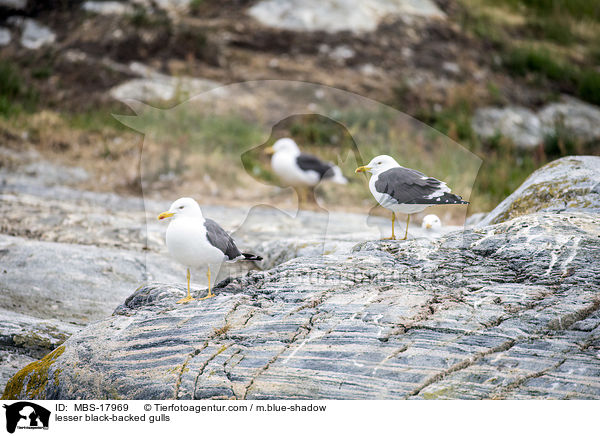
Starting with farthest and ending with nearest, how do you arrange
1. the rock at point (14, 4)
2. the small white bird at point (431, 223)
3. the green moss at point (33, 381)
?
the rock at point (14, 4) → the small white bird at point (431, 223) → the green moss at point (33, 381)

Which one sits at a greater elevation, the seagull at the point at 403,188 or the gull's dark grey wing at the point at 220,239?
Answer: the seagull at the point at 403,188

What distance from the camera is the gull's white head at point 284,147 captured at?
505cm

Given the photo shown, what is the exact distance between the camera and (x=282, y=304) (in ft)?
13.1

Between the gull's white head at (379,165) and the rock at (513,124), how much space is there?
16.3ft

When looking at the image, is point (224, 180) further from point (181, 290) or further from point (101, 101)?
point (101, 101)

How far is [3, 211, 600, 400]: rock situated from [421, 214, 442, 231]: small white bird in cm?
15

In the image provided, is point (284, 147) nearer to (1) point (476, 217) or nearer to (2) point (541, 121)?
(1) point (476, 217)

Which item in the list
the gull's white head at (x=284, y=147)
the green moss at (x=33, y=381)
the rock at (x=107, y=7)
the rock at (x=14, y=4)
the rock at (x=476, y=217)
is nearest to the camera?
the green moss at (x=33, y=381)

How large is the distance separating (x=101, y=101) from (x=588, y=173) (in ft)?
21.5

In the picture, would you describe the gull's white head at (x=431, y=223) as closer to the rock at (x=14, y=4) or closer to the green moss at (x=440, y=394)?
the green moss at (x=440, y=394)

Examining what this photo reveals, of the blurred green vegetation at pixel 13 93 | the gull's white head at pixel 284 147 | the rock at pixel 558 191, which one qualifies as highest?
the gull's white head at pixel 284 147
